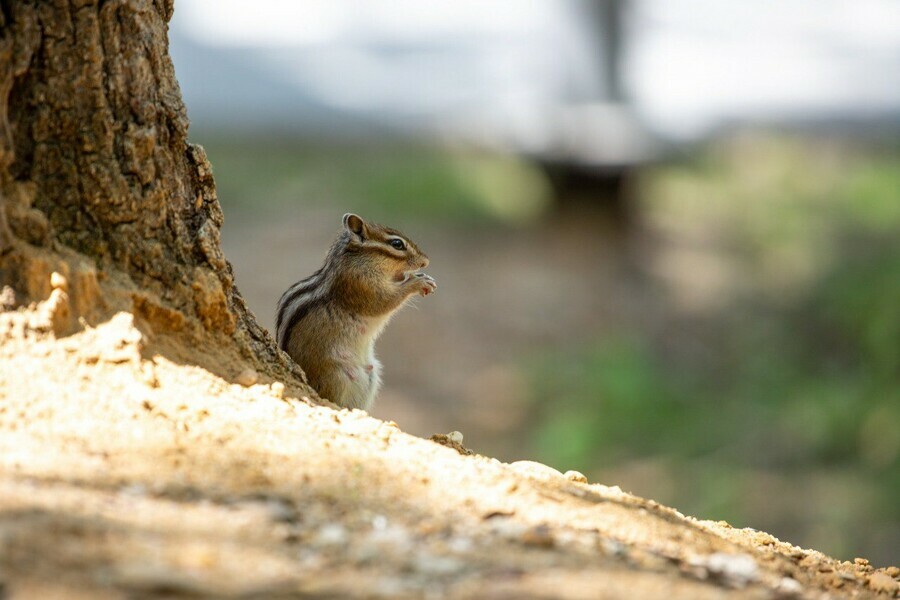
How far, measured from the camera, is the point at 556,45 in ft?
43.5

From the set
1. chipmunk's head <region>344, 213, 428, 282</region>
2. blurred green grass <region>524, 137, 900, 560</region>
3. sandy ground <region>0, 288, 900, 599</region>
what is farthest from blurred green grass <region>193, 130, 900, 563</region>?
sandy ground <region>0, 288, 900, 599</region>

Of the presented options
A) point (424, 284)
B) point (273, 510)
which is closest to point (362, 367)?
point (424, 284)

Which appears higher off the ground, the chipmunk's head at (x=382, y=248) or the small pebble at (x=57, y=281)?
the chipmunk's head at (x=382, y=248)

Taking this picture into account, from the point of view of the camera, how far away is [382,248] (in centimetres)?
529

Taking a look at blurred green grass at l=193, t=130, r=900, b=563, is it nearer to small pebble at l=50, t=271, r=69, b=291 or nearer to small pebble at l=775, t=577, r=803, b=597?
small pebble at l=775, t=577, r=803, b=597

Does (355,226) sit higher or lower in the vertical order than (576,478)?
higher

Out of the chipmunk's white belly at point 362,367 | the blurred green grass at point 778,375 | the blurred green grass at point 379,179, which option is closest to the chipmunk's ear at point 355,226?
the chipmunk's white belly at point 362,367

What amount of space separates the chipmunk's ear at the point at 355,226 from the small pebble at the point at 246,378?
75.4 inches

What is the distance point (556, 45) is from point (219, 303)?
1029cm

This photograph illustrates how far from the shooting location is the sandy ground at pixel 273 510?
2273 millimetres

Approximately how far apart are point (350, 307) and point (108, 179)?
5.65ft

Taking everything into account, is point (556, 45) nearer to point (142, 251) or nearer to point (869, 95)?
point (869, 95)

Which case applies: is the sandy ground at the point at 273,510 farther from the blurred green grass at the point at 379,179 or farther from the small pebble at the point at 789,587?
the blurred green grass at the point at 379,179

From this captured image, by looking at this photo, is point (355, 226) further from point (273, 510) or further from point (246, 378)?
point (273, 510)
